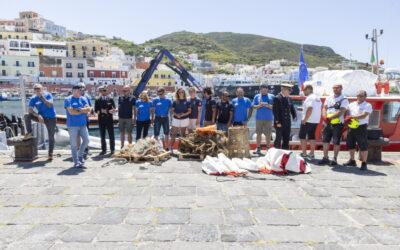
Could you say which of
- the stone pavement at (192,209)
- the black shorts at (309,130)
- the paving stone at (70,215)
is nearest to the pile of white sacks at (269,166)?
the stone pavement at (192,209)

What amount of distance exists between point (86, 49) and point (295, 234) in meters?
98.0

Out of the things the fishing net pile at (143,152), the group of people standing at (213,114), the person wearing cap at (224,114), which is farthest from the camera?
the person wearing cap at (224,114)

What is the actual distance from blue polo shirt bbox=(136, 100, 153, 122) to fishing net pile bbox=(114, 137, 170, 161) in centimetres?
83

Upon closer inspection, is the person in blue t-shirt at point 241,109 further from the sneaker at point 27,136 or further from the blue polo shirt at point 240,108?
the sneaker at point 27,136

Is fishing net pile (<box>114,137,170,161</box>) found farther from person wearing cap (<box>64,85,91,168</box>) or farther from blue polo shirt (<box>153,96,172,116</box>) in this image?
person wearing cap (<box>64,85,91,168</box>)

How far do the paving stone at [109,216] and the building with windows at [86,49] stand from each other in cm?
9322

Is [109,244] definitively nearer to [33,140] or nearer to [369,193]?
[369,193]

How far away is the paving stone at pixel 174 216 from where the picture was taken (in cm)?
331

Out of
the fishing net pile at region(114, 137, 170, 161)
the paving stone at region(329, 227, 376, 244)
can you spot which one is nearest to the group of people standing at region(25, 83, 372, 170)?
the fishing net pile at region(114, 137, 170, 161)

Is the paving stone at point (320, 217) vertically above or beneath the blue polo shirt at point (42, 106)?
beneath

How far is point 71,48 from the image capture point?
287 feet

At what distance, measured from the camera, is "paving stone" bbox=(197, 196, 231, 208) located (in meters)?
3.80

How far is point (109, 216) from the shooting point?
135 inches

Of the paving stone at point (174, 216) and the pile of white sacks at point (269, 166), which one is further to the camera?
the pile of white sacks at point (269, 166)
